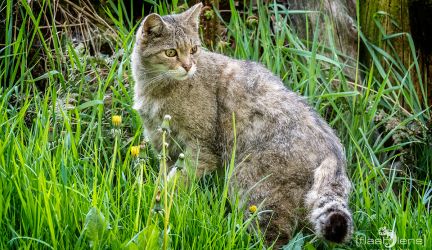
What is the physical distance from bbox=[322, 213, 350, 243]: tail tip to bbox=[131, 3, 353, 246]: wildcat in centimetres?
39

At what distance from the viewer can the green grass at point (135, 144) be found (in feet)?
11.9

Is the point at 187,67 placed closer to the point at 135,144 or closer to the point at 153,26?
the point at 153,26

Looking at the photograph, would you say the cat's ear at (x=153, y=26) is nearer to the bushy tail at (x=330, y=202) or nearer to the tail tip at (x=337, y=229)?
the bushy tail at (x=330, y=202)

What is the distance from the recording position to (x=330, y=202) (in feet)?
13.6

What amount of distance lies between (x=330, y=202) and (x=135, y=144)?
64.1 inches

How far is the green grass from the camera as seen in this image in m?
3.62

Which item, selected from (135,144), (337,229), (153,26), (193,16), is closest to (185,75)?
(153,26)

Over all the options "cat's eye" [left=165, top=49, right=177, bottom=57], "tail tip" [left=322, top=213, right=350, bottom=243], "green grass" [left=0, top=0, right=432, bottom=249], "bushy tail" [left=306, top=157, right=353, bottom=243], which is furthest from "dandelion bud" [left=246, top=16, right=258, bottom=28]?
"tail tip" [left=322, top=213, right=350, bottom=243]

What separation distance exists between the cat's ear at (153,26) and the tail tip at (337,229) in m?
1.81

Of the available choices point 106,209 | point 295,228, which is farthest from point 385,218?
point 106,209

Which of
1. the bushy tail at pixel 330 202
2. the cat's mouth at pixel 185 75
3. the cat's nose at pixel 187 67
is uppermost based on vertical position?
the cat's nose at pixel 187 67

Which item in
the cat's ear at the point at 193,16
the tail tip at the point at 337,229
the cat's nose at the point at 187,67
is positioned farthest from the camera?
the cat's ear at the point at 193,16

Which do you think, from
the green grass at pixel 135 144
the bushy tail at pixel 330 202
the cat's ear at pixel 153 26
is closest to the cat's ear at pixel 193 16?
the cat's ear at pixel 153 26

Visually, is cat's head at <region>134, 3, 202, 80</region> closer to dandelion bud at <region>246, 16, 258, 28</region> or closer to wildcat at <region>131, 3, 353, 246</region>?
wildcat at <region>131, 3, 353, 246</region>
